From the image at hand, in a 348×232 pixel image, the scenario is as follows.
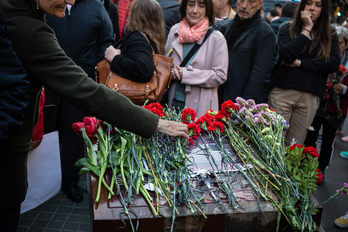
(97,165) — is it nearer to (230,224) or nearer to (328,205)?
(230,224)

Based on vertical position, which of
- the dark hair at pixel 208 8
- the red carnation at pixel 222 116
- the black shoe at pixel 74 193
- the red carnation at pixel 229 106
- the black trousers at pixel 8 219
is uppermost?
the dark hair at pixel 208 8

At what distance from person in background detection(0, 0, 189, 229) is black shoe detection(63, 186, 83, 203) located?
192 centimetres

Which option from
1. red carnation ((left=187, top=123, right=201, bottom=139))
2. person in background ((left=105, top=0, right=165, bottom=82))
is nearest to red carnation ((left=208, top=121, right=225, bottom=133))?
red carnation ((left=187, top=123, right=201, bottom=139))

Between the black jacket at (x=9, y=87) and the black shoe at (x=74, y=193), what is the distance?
2367mm

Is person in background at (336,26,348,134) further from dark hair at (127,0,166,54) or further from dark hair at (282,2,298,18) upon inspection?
dark hair at (127,0,166,54)

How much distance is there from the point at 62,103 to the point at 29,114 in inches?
77.0

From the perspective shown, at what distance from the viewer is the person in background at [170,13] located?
4.66m

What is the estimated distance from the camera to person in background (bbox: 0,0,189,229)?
1551 millimetres

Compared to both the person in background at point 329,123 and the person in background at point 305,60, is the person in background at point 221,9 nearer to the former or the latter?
the person in background at point 305,60

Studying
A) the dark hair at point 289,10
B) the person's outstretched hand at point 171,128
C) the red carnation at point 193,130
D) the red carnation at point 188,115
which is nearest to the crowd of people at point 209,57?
the red carnation at point 188,115

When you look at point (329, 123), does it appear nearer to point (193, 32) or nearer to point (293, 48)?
point (293, 48)

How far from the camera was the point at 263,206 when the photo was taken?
1781mm

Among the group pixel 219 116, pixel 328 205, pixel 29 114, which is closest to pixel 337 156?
pixel 328 205

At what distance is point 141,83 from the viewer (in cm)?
315
